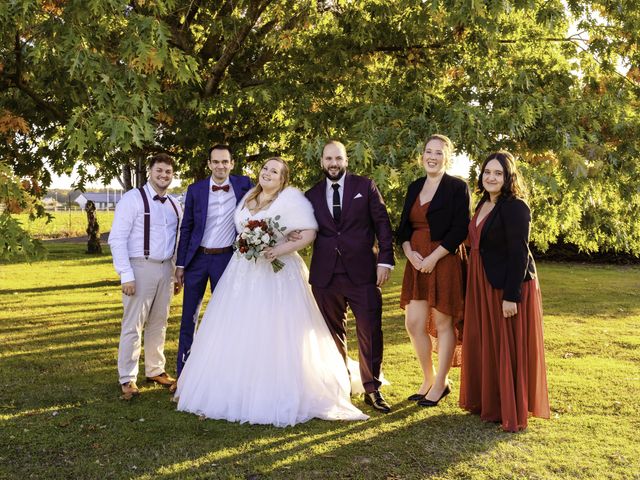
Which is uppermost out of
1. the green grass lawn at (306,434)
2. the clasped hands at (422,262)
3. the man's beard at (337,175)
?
the man's beard at (337,175)

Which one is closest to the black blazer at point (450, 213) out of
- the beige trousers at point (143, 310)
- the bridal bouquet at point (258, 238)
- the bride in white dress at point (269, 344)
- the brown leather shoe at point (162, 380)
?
the bride in white dress at point (269, 344)

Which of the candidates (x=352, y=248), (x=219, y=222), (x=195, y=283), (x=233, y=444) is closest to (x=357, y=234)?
(x=352, y=248)

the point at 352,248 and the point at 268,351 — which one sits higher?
the point at 352,248

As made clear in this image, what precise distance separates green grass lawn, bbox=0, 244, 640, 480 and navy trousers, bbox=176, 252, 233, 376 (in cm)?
59

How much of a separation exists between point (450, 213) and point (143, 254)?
2.87 metres

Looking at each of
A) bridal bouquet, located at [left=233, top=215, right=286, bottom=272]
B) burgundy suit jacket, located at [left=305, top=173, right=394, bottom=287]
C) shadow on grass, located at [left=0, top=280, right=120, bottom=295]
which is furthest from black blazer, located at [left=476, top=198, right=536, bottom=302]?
shadow on grass, located at [left=0, top=280, right=120, bottom=295]

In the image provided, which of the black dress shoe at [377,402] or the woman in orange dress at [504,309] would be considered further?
the black dress shoe at [377,402]

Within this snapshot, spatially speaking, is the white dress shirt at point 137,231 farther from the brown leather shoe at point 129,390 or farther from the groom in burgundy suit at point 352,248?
the groom in burgundy suit at point 352,248

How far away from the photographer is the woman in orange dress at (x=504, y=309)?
534 centimetres

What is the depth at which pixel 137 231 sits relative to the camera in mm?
6242

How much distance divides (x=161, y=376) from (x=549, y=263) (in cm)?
1920

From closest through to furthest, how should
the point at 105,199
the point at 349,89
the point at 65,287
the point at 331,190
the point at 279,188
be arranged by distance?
the point at 331,190
the point at 279,188
the point at 349,89
the point at 65,287
the point at 105,199

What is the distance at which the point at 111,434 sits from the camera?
17.5 feet

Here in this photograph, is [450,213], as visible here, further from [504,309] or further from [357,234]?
[504,309]
